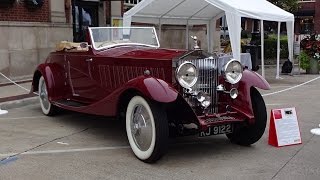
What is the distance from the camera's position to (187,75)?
548cm

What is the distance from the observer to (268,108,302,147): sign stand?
19.9 feet

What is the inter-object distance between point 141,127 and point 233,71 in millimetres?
1379

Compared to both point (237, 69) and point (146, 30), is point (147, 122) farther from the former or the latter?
point (146, 30)

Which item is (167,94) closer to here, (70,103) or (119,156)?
(119,156)

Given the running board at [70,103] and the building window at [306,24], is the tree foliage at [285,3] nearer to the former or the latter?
the running board at [70,103]

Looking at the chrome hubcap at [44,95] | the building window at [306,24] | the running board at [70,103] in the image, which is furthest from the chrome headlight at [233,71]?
the building window at [306,24]

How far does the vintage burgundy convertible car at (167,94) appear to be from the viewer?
530 centimetres

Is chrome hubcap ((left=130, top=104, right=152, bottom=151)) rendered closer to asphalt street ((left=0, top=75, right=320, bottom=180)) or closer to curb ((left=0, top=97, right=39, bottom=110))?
asphalt street ((left=0, top=75, right=320, bottom=180))

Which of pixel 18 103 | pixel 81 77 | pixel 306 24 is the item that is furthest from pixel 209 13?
pixel 306 24

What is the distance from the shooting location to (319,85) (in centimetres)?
1331

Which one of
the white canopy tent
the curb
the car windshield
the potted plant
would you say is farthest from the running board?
the potted plant

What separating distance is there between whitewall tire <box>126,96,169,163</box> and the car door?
144cm

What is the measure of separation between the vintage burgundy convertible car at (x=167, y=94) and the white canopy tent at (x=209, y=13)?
519cm

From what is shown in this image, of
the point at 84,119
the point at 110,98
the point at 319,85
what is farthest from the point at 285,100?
the point at 110,98
